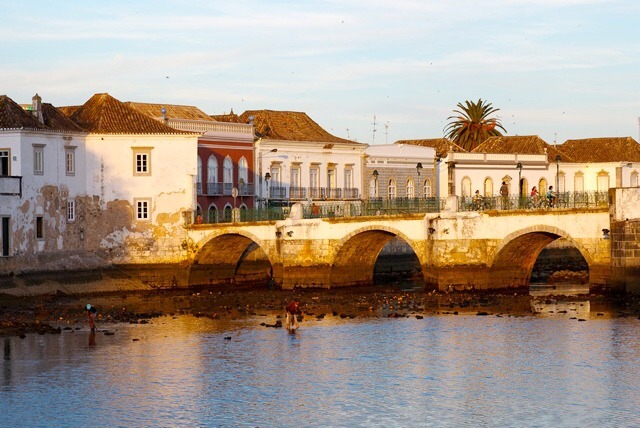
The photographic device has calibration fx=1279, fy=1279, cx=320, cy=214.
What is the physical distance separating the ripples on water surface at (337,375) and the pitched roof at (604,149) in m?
48.2

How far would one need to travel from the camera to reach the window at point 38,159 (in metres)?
63.0

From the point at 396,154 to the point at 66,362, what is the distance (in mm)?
48558

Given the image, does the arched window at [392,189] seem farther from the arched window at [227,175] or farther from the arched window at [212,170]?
the arched window at [212,170]

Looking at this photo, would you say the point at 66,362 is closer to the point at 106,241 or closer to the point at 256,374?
the point at 256,374

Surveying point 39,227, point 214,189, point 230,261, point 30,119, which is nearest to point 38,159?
point 30,119

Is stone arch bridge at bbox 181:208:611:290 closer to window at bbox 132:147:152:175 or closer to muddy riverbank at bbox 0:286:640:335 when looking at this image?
muddy riverbank at bbox 0:286:640:335

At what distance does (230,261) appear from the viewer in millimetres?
68750

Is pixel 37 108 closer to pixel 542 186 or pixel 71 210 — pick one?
pixel 71 210

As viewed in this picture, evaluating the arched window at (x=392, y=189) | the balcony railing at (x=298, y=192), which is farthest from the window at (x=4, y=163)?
the arched window at (x=392, y=189)

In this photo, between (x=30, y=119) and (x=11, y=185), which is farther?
(x=30, y=119)

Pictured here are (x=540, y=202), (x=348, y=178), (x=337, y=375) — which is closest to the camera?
(x=337, y=375)

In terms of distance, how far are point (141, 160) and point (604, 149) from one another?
1650 inches

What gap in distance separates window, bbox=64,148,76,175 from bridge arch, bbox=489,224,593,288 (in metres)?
22.8

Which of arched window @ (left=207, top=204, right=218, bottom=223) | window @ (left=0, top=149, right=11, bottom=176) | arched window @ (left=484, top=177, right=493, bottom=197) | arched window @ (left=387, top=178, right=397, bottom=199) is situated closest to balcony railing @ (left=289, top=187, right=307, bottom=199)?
arched window @ (left=387, top=178, right=397, bottom=199)
